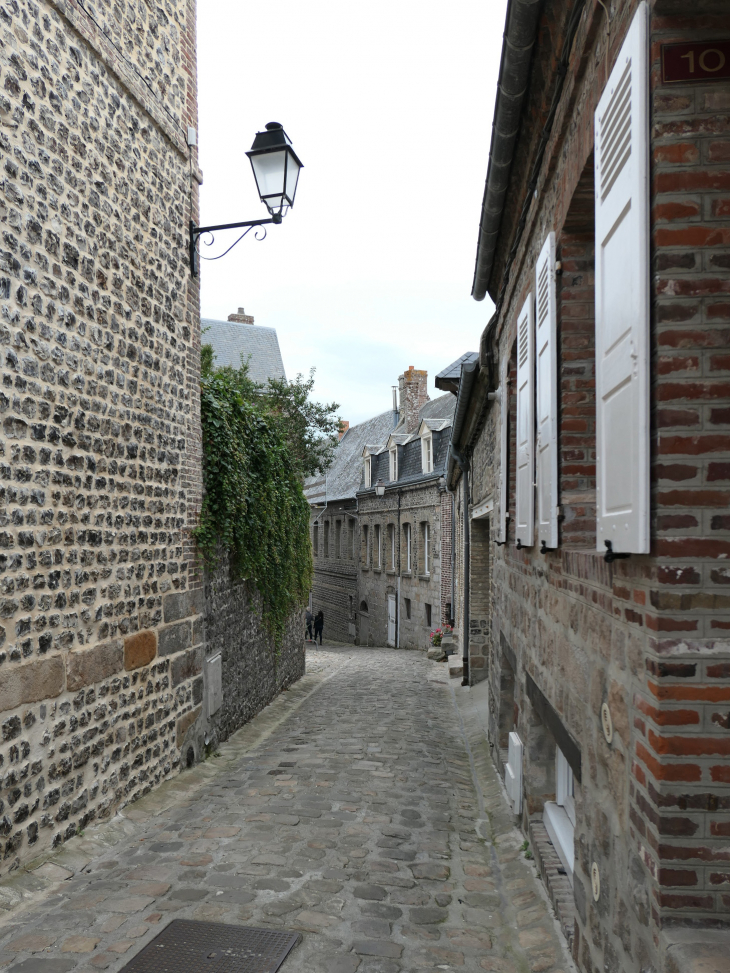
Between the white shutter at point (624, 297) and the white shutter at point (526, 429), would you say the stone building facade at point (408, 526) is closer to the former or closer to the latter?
the white shutter at point (526, 429)

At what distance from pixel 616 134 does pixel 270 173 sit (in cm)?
489

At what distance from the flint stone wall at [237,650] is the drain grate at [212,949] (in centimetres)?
376

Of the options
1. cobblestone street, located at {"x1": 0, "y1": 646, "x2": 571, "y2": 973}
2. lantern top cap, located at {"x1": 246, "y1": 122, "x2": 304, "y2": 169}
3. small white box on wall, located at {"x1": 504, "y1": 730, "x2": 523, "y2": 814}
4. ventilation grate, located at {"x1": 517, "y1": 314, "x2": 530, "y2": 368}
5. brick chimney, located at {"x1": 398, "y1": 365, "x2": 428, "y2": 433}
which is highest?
brick chimney, located at {"x1": 398, "y1": 365, "x2": 428, "y2": 433}

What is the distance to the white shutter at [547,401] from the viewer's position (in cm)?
341

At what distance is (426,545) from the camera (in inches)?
798

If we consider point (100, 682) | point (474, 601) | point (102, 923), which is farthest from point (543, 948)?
point (474, 601)

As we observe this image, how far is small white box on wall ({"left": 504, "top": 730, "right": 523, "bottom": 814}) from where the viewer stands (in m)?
4.89

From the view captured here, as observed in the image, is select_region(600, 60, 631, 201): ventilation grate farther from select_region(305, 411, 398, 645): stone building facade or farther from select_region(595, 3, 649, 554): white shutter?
select_region(305, 411, 398, 645): stone building facade

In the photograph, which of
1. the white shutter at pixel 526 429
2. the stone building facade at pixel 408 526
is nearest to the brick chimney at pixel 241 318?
the stone building facade at pixel 408 526

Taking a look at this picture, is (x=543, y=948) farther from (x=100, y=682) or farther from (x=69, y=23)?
(x=69, y=23)

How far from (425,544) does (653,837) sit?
18467 mm

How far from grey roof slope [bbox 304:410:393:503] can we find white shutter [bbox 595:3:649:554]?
2509 centimetres

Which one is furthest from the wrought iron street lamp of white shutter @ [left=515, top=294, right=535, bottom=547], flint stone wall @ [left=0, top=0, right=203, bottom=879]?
white shutter @ [left=515, top=294, right=535, bottom=547]

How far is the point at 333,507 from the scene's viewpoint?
103 ft
